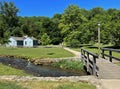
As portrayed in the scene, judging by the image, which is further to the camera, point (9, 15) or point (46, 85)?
point (9, 15)

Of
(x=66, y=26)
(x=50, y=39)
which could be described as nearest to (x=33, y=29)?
(x=50, y=39)

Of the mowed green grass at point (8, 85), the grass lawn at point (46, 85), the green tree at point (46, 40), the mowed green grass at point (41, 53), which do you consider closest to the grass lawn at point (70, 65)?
the mowed green grass at point (41, 53)

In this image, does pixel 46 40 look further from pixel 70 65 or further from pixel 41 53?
pixel 70 65

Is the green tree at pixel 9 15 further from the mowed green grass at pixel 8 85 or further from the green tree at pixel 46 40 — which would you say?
the mowed green grass at pixel 8 85

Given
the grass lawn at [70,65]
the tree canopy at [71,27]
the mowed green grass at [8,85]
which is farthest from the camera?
the tree canopy at [71,27]

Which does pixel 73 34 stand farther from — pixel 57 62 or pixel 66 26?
pixel 57 62

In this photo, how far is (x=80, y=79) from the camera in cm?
912

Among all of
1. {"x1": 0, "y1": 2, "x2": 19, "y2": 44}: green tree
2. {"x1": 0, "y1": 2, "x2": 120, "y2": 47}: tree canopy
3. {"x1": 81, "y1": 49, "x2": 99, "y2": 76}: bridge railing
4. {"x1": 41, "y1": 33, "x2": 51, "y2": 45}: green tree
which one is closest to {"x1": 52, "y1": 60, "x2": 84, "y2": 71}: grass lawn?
{"x1": 81, "y1": 49, "x2": 99, "y2": 76}: bridge railing

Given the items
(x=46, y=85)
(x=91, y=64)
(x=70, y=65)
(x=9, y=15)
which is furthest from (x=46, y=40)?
(x=46, y=85)

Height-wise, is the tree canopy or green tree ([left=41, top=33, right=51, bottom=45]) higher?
the tree canopy

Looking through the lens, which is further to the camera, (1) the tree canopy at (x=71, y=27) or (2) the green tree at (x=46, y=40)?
(2) the green tree at (x=46, y=40)

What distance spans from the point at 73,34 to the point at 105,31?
845 centimetres

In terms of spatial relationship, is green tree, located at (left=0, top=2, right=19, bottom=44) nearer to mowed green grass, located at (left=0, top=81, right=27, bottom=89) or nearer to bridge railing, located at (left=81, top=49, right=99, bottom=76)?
bridge railing, located at (left=81, top=49, right=99, bottom=76)

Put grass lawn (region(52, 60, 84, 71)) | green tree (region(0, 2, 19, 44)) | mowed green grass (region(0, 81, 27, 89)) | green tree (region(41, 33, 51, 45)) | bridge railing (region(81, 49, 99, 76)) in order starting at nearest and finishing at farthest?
mowed green grass (region(0, 81, 27, 89)) < bridge railing (region(81, 49, 99, 76)) < grass lawn (region(52, 60, 84, 71)) < green tree (region(41, 33, 51, 45)) < green tree (region(0, 2, 19, 44))
